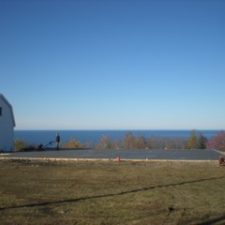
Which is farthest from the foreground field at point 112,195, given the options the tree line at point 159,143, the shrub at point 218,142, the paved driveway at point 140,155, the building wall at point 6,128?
the building wall at point 6,128

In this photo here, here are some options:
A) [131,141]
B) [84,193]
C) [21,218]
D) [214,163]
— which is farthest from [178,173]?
[131,141]

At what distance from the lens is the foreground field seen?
11336 mm

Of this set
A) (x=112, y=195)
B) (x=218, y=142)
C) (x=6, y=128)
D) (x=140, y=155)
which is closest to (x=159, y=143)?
(x=218, y=142)

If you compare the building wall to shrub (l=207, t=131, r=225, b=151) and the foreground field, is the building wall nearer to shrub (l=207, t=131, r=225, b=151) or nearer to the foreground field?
shrub (l=207, t=131, r=225, b=151)

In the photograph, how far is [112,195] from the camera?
48.3ft

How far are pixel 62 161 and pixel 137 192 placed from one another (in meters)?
12.6

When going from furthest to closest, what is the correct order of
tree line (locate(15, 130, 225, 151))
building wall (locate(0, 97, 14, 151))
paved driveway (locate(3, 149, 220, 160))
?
1. building wall (locate(0, 97, 14, 151))
2. tree line (locate(15, 130, 225, 151))
3. paved driveway (locate(3, 149, 220, 160))

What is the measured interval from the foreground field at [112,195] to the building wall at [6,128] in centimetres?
2385

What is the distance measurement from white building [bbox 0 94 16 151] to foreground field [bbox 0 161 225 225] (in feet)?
78.5

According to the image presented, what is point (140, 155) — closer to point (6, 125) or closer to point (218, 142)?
Answer: point (218, 142)

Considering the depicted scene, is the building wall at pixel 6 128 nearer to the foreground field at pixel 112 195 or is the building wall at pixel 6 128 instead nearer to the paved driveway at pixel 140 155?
the paved driveway at pixel 140 155

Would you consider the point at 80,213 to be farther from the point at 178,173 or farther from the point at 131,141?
the point at 131,141

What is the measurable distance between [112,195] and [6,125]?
35.1 m

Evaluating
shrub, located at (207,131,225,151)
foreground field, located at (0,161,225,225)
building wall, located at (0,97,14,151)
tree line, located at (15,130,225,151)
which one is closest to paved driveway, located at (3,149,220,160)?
foreground field, located at (0,161,225,225)
